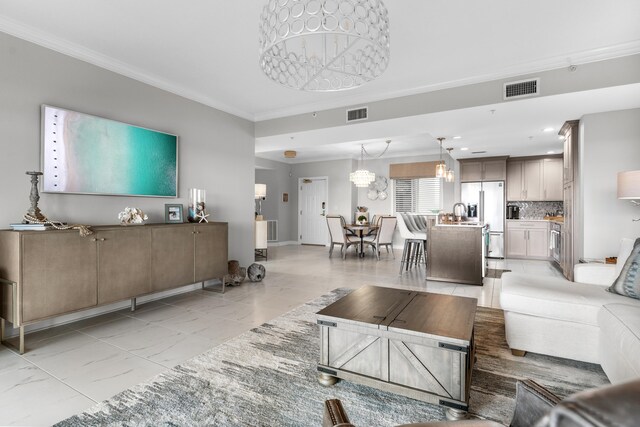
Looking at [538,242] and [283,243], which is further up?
[538,242]

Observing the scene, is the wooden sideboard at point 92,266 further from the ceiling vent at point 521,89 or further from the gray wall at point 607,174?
the gray wall at point 607,174

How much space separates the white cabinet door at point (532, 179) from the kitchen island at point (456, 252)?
11.6ft

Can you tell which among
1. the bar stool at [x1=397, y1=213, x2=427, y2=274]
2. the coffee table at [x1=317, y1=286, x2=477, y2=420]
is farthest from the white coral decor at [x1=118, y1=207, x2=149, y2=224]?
the bar stool at [x1=397, y1=213, x2=427, y2=274]

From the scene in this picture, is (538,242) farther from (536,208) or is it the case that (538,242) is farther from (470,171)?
(470,171)

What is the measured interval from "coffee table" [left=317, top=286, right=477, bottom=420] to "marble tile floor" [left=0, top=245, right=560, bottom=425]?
46.7 inches

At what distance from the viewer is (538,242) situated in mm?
7199

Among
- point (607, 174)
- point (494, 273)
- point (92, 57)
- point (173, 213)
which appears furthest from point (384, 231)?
point (92, 57)

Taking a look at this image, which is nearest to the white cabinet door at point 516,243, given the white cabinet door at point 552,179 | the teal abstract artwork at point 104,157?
the white cabinet door at point 552,179

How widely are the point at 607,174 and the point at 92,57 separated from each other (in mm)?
6023

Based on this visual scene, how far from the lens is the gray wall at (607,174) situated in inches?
156

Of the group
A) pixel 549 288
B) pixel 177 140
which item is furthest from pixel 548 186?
pixel 177 140

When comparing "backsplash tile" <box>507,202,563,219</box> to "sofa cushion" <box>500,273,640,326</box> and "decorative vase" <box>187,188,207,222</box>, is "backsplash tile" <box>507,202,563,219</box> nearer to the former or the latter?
"sofa cushion" <box>500,273,640,326</box>

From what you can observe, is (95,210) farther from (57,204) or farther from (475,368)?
(475,368)

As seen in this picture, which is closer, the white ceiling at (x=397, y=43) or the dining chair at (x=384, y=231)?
the white ceiling at (x=397, y=43)
